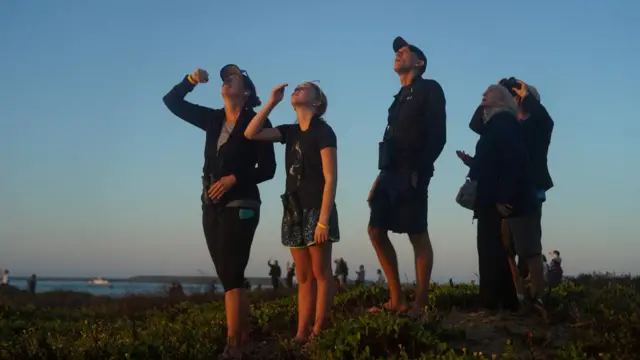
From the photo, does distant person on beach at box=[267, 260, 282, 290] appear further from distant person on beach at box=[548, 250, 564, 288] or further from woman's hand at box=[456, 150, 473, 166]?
woman's hand at box=[456, 150, 473, 166]

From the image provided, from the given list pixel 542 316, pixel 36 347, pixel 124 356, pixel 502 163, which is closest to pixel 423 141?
pixel 502 163

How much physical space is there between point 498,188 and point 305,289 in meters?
2.17

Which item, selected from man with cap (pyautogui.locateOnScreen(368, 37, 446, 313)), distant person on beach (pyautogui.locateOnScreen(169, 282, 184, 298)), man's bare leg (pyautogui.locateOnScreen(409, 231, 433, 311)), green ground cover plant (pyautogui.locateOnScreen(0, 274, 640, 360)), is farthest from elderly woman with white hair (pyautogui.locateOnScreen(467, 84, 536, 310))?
distant person on beach (pyautogui.locateOnScreen(169, 282, 184, 298))

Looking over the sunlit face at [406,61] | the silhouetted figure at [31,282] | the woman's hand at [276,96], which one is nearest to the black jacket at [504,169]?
the sunlit face at [406,61]

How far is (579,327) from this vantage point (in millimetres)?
6203

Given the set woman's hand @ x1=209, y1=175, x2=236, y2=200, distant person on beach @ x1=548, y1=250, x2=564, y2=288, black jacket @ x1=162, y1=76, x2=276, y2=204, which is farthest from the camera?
distant person on beach @ x1=548, y1=250, x2=564, y2=288

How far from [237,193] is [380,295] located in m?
2.91

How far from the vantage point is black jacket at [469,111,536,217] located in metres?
6.87

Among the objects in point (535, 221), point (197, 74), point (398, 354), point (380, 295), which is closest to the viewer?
point (398, 354)

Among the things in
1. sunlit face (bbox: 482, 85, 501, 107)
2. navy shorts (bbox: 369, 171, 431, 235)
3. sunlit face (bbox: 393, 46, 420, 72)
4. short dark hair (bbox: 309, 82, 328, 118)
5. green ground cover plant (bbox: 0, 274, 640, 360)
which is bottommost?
green ground cover plant (bbox: 0, 274, 640, 360)

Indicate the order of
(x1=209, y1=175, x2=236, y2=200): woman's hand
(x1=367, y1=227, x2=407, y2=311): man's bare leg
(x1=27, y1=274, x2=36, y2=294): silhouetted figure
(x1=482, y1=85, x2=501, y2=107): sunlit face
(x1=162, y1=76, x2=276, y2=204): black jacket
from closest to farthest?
(x1=209, y1=175, x2=236, y2=200): woman's hand → (x1=162, y1=76, x2=276, y2=204): black jacket → (x1=367, y1=227, x2=407, y2=311): man's bare leg → (x1=482, y1=85, x2=501, y2=107): sunlit face → (x1=27, y1=274, x2=36, y2=294): silhouetted figure

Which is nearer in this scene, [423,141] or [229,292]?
[229,292]

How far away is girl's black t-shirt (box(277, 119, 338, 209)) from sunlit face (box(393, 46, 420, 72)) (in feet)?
3.73

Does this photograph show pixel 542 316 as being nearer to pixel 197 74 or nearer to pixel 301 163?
pixel 301 163
